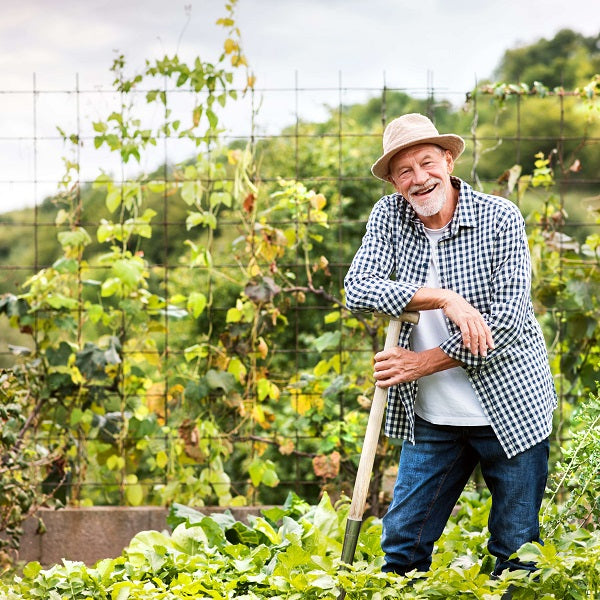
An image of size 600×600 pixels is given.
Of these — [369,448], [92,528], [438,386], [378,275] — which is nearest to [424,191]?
[378,275]

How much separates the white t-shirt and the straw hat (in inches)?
9.1

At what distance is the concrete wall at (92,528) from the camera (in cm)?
417

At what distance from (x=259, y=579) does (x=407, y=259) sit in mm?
1037

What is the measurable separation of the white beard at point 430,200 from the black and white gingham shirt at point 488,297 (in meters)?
0.07

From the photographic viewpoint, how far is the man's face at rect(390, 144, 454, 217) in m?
2.58

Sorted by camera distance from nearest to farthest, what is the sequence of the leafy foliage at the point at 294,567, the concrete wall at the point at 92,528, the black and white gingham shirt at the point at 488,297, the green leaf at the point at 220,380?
1. the leafy foliage at the point at 294,567
2. the black and white gingham shirt at the point at 488,297
3. the green leaf at the point at 220,380
4. the concrete wall at the point at 92,528

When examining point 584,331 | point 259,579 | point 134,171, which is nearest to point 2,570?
point 259,579

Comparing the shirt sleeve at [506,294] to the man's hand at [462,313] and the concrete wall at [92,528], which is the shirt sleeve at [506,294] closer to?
the man's hand at [462,313]

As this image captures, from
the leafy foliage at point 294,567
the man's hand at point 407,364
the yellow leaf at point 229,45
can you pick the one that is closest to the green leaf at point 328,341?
the leafy foliage at point 294,567

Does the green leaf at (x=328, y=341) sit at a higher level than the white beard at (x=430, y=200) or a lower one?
lower

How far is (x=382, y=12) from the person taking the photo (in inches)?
436

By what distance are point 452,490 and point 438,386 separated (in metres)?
0.31

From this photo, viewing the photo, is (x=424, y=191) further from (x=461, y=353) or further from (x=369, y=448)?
(x=369, y=448)

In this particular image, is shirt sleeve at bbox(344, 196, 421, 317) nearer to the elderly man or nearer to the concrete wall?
the elderly man
